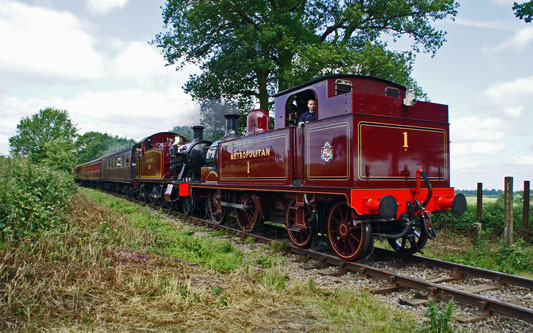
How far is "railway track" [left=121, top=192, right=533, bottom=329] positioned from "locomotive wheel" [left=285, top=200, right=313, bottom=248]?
27cm

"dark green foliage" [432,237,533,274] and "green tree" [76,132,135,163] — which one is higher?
"green tree" [76,132,135,163]

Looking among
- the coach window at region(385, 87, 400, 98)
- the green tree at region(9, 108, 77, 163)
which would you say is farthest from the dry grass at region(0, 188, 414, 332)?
the green tree at region(9, 108, 77, 163)

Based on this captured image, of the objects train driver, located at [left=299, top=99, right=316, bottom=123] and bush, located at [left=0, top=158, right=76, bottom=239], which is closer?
bush, located at [left=0, top=158, right=76, bottom=239]

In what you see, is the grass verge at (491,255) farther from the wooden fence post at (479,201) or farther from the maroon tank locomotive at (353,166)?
the wooden fence post at (479,201)

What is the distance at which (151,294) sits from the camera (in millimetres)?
4363

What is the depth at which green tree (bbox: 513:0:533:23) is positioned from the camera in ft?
33.0

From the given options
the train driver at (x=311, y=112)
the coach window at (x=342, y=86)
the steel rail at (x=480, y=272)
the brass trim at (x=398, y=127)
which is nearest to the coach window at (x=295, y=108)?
the train driver at (x=311, y=112)

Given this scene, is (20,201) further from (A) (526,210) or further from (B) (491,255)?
(A) (526,210)

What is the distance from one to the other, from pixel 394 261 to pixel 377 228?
2.01 ft

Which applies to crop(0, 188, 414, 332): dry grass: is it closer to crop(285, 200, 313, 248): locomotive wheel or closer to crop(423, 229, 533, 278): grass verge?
crop(285, 200, 313, 248): locomotive wheel

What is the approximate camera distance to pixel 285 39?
1476 centimetres

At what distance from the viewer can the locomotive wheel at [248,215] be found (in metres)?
9.27

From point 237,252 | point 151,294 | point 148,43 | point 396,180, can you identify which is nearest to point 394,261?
point 396,180

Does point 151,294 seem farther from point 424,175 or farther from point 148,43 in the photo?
point 148,43
